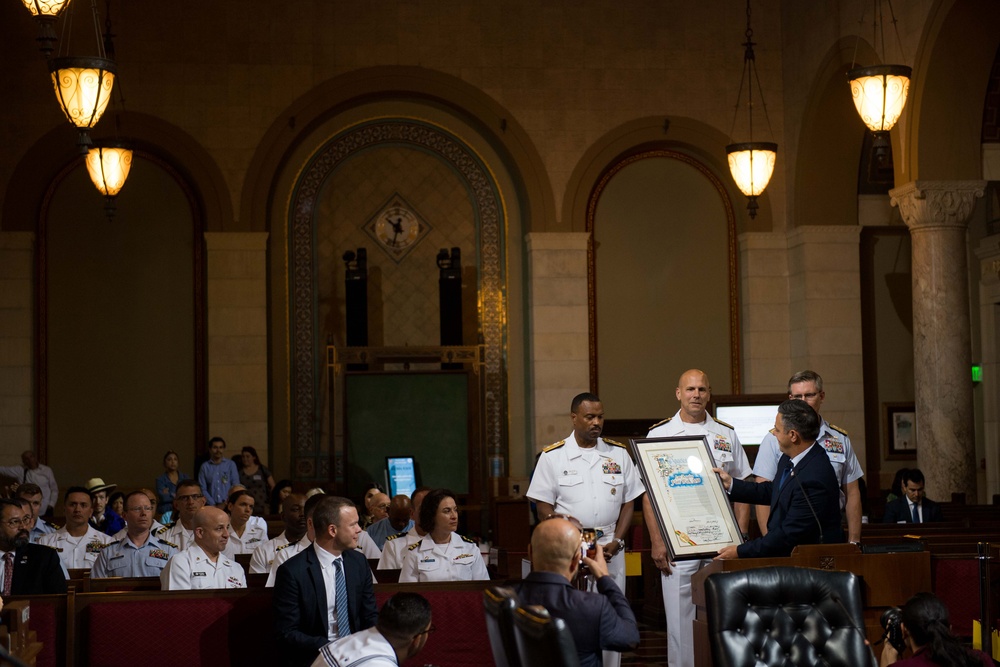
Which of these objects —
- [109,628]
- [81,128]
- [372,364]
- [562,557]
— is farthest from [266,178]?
[562,557]

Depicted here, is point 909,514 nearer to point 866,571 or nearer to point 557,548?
point 866,571

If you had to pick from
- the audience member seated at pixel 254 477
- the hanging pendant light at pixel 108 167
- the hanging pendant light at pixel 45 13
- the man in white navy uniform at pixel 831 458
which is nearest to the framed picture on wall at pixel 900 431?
the audience member seated at pixel 254 477

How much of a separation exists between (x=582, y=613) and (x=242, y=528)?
196 inches

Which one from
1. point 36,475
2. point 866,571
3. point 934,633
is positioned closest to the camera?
point 934,633

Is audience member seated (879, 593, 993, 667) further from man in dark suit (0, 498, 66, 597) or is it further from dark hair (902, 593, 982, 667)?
man in dark suit (0, 498, 66, 597)

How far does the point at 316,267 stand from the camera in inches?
577

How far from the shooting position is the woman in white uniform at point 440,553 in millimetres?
6801

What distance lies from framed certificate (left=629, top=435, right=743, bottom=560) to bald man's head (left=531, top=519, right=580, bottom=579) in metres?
1.41

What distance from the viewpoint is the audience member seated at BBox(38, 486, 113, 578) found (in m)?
8.25

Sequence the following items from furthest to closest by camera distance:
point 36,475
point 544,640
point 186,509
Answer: point 36,475
point 186,509
point 544,640

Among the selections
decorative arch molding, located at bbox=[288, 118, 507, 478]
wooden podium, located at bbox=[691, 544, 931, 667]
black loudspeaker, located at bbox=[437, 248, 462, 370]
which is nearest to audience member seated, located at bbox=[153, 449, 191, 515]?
decorative arch molding, located at bbox=[288, 118, 507, 478]

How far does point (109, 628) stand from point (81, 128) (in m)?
3.54

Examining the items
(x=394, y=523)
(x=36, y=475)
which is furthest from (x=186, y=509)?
(x=36, y=475)

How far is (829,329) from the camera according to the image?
1441cm
